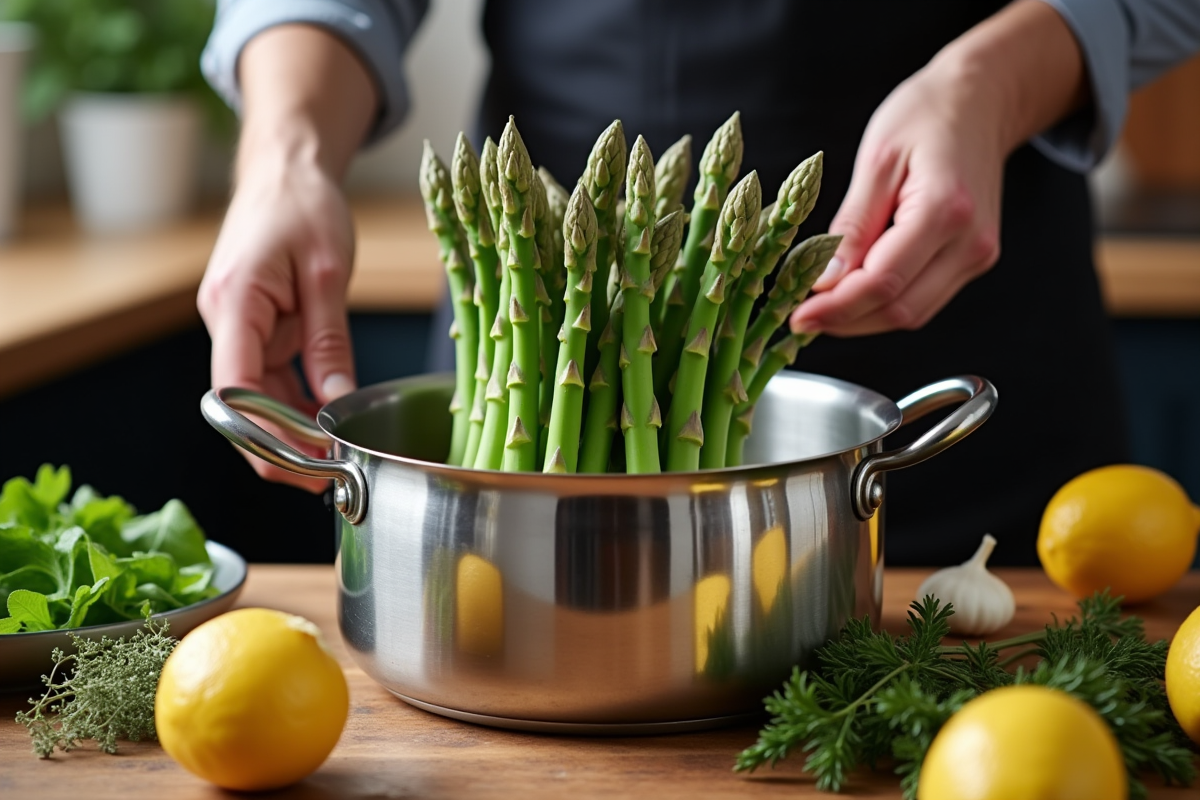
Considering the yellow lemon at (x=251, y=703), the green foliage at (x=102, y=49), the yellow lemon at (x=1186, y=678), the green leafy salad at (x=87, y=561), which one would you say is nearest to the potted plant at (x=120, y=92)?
the green foliage at (x=102, y=49)

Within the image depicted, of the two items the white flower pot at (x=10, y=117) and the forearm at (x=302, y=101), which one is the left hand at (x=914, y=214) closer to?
the forearm at (x=302, y=101)

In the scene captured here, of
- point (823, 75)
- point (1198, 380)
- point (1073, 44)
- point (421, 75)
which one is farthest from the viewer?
point (421, 75)

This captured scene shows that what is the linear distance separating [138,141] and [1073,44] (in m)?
1.68

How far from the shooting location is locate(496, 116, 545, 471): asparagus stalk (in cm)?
76

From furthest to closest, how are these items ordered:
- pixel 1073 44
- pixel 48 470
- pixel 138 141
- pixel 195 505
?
1. pixel 138 141
2. pixel 195 505
3. pixel 1073 44
4. pixel 48 470

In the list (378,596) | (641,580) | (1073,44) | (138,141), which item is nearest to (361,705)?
(378,596)

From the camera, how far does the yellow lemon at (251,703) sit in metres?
0.61

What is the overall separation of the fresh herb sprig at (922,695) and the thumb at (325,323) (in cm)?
41

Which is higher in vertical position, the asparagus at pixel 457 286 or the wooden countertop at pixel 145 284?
the asparagus at pixel 457 286

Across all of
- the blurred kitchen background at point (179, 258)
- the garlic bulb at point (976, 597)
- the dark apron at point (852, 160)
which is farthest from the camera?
the blurred kitchen background at point (179, 258)

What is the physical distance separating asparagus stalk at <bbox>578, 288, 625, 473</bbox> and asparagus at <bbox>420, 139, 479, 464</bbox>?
0.36 feet

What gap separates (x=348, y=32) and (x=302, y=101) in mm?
97

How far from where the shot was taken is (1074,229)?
1374mm

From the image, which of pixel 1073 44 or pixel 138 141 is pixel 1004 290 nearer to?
pixel 1073 44
